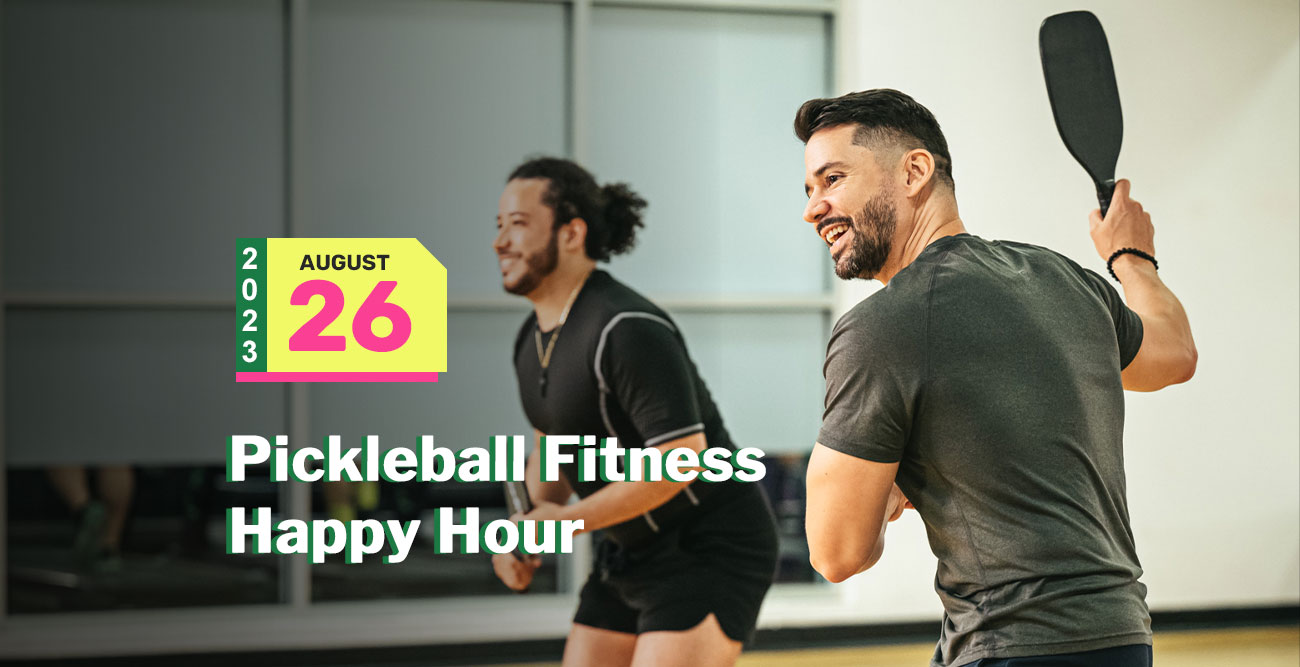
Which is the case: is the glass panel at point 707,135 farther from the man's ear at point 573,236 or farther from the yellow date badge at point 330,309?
the yellow date badge at point 330,309

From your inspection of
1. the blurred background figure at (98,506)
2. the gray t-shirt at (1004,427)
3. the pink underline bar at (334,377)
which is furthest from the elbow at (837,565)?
the blurred background figure at (98,506)

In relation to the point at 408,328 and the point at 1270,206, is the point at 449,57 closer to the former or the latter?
the point at 408,328

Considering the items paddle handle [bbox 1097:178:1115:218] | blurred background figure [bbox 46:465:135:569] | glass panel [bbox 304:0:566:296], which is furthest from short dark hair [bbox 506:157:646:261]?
blurred background figure [bbox 46:465:135:569]

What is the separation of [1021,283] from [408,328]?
1.19 m

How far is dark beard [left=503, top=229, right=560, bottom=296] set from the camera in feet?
7.04

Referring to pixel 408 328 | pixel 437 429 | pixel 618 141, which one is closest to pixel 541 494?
pixel 408 328

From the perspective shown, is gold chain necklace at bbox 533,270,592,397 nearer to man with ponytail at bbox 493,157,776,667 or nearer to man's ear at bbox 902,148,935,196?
man with ponytail at bbox 493,157,776,667

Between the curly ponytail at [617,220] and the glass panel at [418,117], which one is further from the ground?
the glass panel at [418,117]

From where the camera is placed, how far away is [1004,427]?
3.84 ft

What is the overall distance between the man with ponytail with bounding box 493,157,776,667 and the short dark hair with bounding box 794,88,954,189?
663 millimetres

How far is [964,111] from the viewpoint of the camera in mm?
2316

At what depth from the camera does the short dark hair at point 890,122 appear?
1401 mm

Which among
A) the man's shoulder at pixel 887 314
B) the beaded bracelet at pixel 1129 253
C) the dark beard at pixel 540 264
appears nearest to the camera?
the man's shoulder at pixel 887 314

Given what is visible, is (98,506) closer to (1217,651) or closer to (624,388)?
(624,388)
